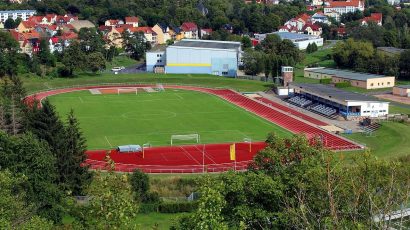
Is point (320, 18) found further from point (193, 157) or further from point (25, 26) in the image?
point (193, 157)

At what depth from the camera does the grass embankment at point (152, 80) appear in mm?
48031

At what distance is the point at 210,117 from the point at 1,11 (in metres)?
59.8

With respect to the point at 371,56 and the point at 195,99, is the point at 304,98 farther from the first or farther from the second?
the point at 371,56

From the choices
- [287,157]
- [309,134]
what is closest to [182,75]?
[309,134]

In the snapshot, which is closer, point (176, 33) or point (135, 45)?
point (135, 45)

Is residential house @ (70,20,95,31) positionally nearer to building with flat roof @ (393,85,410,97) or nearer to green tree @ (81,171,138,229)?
building with flat roof @ (393,85,410,97)

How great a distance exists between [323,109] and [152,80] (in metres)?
17.8

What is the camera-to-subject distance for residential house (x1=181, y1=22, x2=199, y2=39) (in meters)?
80.1

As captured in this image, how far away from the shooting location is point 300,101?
41219mm

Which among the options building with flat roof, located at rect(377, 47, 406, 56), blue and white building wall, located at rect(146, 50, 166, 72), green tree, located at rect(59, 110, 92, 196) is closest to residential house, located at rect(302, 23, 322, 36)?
building with flat roof, located at rect(377, 47, 406, 56)

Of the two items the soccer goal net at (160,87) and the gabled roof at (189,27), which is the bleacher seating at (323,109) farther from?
A: the gabled roof at (189,27)

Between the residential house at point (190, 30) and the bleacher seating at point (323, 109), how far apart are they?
43.4m

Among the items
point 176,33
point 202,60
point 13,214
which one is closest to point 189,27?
point 176,33

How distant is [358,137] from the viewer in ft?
103
